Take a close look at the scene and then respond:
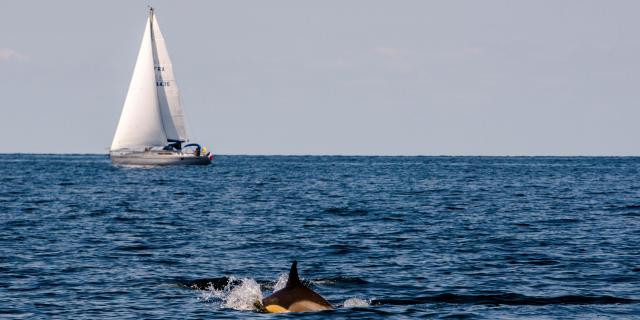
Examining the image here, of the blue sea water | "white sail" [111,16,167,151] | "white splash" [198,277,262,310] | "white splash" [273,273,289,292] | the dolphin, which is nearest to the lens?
the dolphin

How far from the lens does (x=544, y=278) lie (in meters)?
24.0

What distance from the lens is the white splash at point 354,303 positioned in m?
20.2

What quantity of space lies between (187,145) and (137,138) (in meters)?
7.18

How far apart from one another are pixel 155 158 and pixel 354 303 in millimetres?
87865

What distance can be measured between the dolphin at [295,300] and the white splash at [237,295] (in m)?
0.73

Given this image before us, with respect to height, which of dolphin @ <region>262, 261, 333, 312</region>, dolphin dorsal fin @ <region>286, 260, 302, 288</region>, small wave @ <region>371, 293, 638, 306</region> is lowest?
small wave @ <region>371, 293, 638, 306</region>

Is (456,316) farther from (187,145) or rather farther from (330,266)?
(187,145)

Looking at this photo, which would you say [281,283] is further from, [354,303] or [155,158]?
[155,158]

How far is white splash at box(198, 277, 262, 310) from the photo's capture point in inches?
796

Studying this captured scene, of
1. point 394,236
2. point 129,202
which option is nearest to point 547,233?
point 394,236

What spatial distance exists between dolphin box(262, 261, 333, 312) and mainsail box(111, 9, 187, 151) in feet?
289

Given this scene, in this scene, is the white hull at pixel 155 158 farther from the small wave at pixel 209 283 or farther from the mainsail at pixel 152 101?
the small wave at pixel 209 283

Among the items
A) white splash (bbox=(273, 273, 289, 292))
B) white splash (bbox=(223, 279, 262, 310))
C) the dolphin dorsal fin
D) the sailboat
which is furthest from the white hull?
the dolphin dorsal fin

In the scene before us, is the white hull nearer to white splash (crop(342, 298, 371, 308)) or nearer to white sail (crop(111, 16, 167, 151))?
white sail (crop(111, 16, 167, 151))
